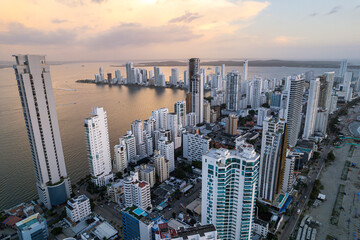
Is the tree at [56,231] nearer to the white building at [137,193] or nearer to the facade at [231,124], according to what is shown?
the white building at [137,193]

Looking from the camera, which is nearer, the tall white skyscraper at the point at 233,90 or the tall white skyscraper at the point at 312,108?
the tall white skyscraper at the point at 312,108

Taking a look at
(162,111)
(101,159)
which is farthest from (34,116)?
(162,111)

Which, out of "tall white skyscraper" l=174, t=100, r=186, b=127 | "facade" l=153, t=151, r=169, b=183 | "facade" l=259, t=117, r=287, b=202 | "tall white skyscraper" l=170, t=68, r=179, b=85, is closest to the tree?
"facade" l=153, t=151, r=169, b=183

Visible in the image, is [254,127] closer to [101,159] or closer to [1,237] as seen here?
[101,159]

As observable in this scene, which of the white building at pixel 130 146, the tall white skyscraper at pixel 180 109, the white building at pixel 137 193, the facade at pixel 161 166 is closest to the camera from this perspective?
the white building at pixel 137 193

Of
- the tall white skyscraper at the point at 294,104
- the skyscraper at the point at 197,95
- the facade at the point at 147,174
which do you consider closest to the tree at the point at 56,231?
the facade at the point at 147,174

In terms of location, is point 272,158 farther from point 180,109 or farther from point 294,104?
point 180,109
